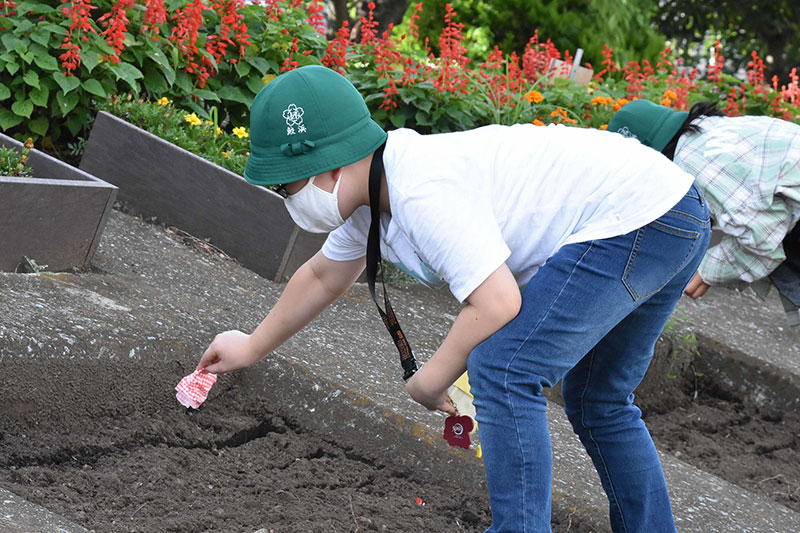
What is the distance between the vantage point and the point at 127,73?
3635mm

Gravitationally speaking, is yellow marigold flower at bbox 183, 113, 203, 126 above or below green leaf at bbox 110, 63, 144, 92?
below

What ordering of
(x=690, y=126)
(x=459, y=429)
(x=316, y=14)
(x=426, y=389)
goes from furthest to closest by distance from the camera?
1. (x=316, y=14)
2. (x=690, y=126)
3. (x=459, y=429)
4. (x=426, y=389)

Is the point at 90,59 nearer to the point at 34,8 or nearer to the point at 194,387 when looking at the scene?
the point at 34,8

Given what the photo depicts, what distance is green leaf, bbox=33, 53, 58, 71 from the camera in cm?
342

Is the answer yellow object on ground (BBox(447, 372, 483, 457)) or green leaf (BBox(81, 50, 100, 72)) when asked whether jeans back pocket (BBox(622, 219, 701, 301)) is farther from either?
green leaf (BBox(81, 50, 100, 72))

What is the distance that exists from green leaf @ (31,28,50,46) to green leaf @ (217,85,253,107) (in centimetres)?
89

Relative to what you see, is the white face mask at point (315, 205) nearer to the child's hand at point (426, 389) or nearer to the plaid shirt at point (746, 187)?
the child's hand at point (426, 389)

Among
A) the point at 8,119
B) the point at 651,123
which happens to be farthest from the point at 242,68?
the point at 651,123

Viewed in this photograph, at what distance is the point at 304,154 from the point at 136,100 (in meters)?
2.41

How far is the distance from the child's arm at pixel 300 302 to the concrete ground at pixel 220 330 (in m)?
0.52

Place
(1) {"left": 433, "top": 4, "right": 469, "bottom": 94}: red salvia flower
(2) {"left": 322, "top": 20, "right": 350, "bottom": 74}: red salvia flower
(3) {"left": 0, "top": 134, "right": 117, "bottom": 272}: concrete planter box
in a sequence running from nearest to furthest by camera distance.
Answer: (3) {"left": 0, "top": 134, "right": 117, "bottom": 272}: concrete planter box → (2) {"left": 322, "top": 20, "right": 350, "bottom": 74}: red salvia flower → (1) {"left": 433, "top": 4, "right": 469, "bottom": 94}: red salvia flower

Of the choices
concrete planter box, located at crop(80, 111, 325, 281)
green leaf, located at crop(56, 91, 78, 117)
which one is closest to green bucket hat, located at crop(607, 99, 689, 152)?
concrete planter box, located at crop(80, 111, 325, 281)

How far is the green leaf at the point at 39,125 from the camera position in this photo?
354 centimetres

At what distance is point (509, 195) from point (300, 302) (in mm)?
570
